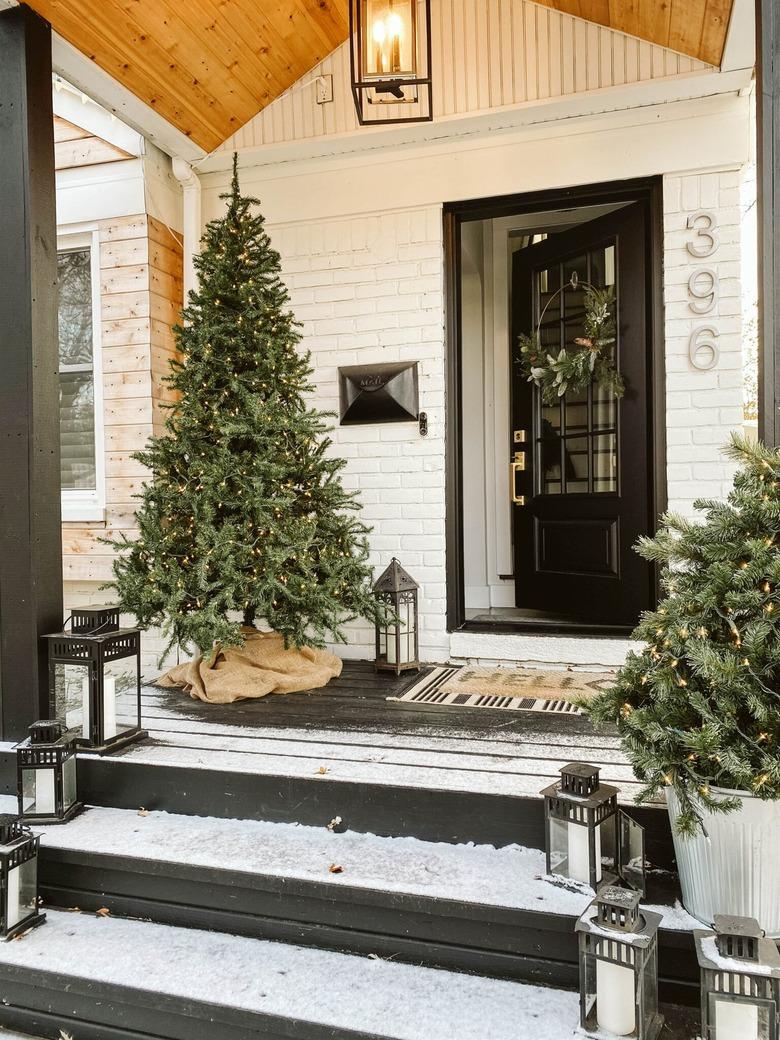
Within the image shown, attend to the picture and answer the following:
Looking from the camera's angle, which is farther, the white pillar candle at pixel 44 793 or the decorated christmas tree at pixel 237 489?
the decorated christmas tree at pixel 237 489

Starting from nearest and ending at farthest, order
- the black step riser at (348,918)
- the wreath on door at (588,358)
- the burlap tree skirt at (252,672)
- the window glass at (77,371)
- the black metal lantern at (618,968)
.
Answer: the black metal lantern at (618,968), the black step riser at (348,918), the burlap tree skirt at (252,672), the wreath on door at (588,358), the window glass at (77,371)

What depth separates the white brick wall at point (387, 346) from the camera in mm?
3641

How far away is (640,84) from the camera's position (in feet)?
10.3

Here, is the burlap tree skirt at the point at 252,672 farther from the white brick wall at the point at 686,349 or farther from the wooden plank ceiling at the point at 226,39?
the wooden plank ceiling at the point at 226,39

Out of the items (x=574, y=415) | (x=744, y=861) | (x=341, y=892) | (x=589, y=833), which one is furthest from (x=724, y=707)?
(x=574, y=415)

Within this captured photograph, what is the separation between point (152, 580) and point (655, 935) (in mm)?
2060

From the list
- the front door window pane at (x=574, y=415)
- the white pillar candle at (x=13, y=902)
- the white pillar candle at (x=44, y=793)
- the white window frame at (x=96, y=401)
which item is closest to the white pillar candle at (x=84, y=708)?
the white pillar candle at (x=44, y=793)

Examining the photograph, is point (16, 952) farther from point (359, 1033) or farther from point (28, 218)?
point (28, 218)

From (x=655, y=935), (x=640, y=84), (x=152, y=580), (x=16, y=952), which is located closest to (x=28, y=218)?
(x=152, y=580)

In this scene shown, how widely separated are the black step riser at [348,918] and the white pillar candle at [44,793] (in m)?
0.15

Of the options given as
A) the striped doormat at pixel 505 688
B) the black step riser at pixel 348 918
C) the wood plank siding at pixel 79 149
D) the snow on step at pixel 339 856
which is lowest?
the black step riser at pixel 348 918

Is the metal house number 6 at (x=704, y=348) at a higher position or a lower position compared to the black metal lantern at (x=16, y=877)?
higher

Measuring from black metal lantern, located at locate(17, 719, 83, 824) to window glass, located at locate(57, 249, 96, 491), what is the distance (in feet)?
6.78

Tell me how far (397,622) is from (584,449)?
1426 mm
